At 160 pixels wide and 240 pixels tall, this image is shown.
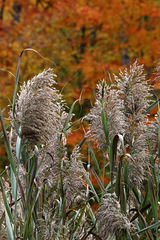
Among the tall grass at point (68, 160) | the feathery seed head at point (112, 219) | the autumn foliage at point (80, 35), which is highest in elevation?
the autumn foliage at point (80, 35)

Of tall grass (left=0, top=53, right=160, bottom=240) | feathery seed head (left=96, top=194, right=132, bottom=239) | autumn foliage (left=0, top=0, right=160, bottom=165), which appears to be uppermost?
autumn foliage (left=0, top=0, right=160, bottom=165)

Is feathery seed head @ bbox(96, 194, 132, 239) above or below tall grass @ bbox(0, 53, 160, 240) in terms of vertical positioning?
→ below

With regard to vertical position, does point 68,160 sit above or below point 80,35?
below

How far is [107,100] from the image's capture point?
1540 millimetres

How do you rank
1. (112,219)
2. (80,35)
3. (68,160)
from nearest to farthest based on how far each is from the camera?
1. (112,219)
2. (68,160)
3. (80,35)

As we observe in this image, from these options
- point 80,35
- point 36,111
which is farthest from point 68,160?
point 80,35

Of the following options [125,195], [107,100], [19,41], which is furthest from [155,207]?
[19,41]

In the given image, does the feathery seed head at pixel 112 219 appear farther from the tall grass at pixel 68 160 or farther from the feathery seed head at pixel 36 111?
the feathery seed head at pixel 36 111

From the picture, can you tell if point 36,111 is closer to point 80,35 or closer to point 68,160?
point 68,160

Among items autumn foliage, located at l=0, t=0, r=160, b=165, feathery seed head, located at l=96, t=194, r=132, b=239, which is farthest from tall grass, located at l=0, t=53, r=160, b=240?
autumn foliage, located at l=0, t=0, r=160, b=165

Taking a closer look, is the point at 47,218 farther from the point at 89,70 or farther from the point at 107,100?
Answer: the point at 89,70

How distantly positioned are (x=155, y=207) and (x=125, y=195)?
14 centimetres

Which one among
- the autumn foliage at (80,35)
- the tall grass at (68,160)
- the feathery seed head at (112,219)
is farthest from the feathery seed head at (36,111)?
the autumn foliage at (80,35)

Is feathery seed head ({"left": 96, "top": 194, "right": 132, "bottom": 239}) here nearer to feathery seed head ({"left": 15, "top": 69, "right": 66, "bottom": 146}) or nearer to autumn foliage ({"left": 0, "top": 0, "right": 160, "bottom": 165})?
feathery seed head ({"left": 15, "top": 69, "right": 66, "bottom": 146})
